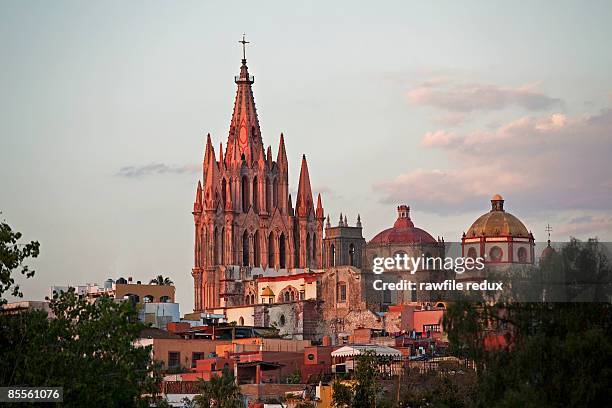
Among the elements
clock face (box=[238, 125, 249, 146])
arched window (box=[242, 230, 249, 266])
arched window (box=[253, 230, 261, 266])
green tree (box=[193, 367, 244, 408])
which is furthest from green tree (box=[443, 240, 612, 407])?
A: clock face (box=[238, 125, 249, 146])

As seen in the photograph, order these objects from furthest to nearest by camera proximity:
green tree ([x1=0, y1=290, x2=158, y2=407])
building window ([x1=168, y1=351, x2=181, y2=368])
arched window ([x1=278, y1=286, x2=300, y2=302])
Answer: arched window ([x1=278, y1=286, x2=300, y2=302]) → building window ([x1=168, y1=351, x2=181, y2=368]) → green tree ([x1=0, y1=290, x2=158, y2=407])

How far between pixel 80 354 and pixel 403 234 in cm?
8206

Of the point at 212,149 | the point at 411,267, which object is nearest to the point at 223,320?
the point at 411,267

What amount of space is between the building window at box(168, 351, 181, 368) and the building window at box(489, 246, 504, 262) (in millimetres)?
37639

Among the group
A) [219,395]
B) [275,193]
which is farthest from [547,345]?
[275,193]

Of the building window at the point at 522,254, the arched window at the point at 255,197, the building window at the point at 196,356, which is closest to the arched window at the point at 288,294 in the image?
the building window at the point at 522,254

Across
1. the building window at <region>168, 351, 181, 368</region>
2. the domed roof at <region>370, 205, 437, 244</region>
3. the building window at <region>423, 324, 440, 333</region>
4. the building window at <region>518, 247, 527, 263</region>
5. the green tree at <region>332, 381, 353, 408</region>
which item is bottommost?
the green tree at <region>332, 381, 353, 408</region>

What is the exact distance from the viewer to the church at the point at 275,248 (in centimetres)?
11756

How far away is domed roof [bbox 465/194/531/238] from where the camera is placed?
119 metres

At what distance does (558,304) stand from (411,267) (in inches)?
3167

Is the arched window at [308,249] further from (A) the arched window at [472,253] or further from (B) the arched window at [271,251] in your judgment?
(A) the arched window at [472,253]

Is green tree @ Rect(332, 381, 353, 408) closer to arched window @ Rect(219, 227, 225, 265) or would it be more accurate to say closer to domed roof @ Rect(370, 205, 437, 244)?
domed roof @ Rect(370, 205, 437, 244)

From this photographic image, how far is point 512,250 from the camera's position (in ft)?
386

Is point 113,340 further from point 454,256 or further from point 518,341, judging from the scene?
point 454,256
